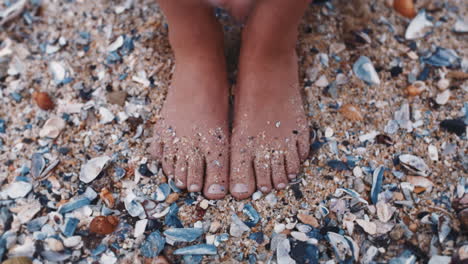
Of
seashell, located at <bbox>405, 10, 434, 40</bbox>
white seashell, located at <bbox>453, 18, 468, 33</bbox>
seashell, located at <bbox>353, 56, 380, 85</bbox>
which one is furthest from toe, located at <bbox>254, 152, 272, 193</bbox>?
white seashell, located at <bbox>453, 18, 468, 33</bbox>

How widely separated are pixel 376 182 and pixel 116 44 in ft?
2.49

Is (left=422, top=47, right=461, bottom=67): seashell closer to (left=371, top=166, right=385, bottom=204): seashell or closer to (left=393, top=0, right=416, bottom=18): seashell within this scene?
(left=393, top=0, right=416, bottom=18): seashell

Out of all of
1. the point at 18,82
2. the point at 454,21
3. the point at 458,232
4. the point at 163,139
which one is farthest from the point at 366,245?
the point at 18,82

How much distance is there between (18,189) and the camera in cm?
102

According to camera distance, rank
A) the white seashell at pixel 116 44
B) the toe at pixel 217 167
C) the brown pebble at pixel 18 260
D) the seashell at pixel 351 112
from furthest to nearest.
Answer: the white seashell at pixel 116 44, the seashell at pixel 351 112, the toe at pixel 217 167, the brown pebble at pixel 18 260

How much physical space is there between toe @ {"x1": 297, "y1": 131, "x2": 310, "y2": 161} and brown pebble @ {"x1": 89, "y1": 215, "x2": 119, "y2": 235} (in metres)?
0.44

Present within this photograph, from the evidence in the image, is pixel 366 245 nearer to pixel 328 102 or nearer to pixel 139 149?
pixel 328 102

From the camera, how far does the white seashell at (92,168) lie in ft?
3.37

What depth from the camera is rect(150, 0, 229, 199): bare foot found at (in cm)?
102

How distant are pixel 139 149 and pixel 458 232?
72 centimetres

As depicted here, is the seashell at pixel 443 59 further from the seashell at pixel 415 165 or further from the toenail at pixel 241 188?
the toenail at pixel 241 188

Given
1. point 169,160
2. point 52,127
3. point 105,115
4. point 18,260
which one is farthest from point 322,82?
point 18,260

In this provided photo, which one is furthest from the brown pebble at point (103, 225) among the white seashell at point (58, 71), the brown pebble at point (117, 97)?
the white seashell at point (58, 71)

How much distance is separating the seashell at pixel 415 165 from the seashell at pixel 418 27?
0.39m
